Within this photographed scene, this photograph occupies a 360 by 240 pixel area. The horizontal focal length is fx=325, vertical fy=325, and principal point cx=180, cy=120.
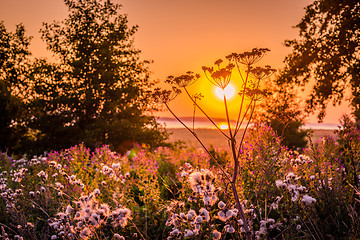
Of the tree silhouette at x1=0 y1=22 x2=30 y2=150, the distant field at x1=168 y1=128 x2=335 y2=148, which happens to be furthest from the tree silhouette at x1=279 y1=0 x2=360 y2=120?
the tree silhouette at x1=0 y1=22 x2=30 y2=150

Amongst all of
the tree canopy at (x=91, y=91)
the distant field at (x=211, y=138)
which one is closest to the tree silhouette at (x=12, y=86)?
the tree canopy at (x=91, y=91)

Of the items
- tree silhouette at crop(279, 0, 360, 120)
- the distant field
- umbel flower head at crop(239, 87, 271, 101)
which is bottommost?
the distant field

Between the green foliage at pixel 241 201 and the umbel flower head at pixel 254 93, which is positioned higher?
the umbel flower head at pixel 254 93

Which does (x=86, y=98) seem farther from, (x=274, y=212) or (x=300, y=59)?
(x=274, y=212)

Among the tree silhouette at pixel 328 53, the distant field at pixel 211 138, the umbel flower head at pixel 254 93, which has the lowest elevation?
the distant field at pixel 211 138

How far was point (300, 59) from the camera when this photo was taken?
17.2 m

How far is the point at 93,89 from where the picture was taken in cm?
2161

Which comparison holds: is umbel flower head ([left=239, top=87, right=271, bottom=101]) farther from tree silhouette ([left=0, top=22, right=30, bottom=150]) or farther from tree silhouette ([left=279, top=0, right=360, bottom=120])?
tree silhouette ([left=0, top=22, right=30, bottom=150])

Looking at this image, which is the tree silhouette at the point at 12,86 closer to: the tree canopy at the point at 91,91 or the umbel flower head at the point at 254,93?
the tree canopy at the point at 91,91

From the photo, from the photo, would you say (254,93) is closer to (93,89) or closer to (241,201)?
(241,201)

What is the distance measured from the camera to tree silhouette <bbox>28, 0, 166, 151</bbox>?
2092 cm

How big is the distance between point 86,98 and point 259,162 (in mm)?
17295

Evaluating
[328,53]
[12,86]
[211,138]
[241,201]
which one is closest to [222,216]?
[241,201]

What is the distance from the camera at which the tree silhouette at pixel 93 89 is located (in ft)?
68.6
